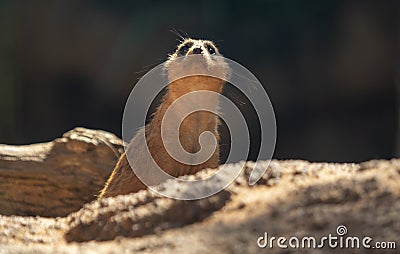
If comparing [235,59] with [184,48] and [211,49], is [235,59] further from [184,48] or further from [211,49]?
[184,48]

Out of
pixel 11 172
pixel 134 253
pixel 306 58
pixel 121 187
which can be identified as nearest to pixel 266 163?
pixel 134 253

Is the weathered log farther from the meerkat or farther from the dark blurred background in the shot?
the dark blurred background

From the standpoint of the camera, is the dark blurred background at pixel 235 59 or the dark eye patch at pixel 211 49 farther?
the dark blurred background at pixel 235 59

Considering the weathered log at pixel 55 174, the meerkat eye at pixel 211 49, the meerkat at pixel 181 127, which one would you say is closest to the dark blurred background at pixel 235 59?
the weathered log at pixel 55 174

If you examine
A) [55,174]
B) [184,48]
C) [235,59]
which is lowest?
[55,174]

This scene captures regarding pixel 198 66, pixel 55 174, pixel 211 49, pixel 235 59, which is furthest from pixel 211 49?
pixel 235 59

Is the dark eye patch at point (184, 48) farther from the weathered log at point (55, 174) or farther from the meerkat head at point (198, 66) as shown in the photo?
the weathered log at point (55, 174)
